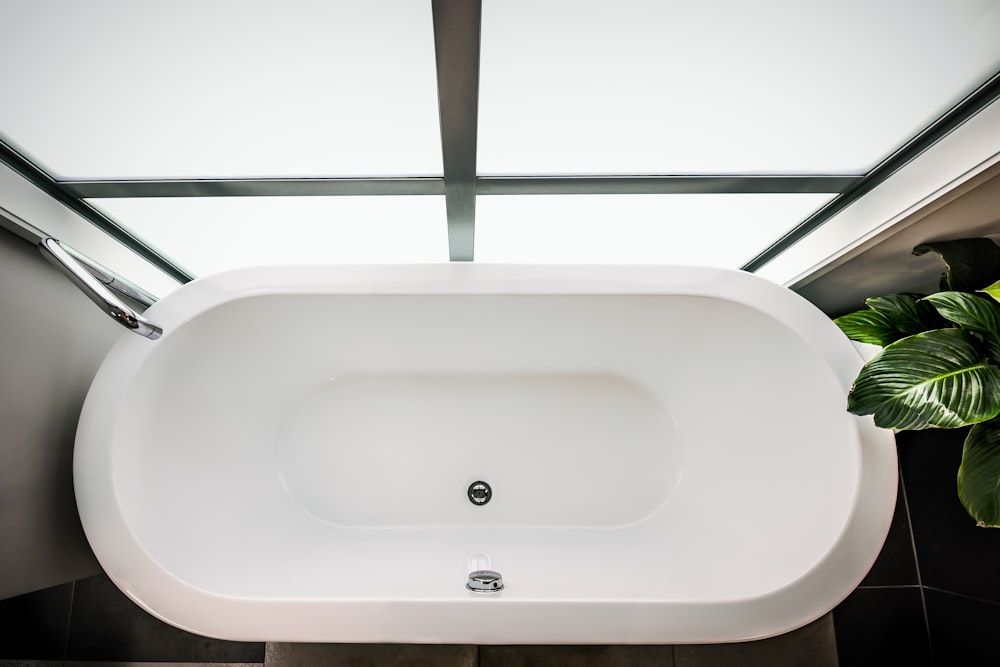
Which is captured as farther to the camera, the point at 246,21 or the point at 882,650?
the point at 882,650

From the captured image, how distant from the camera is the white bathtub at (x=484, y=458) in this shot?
2.29 feet

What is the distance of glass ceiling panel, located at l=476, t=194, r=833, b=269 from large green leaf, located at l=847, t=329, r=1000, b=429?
1.71 ft

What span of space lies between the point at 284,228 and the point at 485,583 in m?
0.96

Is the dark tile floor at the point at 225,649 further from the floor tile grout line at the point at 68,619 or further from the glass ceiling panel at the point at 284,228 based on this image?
the glass ceiling panel at the point at 284,228

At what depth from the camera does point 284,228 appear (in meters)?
1.21

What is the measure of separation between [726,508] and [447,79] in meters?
1.02

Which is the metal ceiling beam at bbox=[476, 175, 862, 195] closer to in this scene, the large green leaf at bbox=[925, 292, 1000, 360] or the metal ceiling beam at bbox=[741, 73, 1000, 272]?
the metal ceiling beam at bbox=[741, 73, 1000, 272]

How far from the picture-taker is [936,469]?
1.06 metres

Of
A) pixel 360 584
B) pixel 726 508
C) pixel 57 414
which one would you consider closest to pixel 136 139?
pixel 57 414

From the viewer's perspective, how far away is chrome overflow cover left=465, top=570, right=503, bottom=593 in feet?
2.98

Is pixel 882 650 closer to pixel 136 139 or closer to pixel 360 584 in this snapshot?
pixel 360 584

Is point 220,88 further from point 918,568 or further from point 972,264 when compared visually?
point 918,568

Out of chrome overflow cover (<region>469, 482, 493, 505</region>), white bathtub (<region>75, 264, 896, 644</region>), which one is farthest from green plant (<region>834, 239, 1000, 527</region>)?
chrome overflow cover (<region>469, 482, 493, 505</region>)

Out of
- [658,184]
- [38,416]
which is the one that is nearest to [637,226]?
[658,184]
